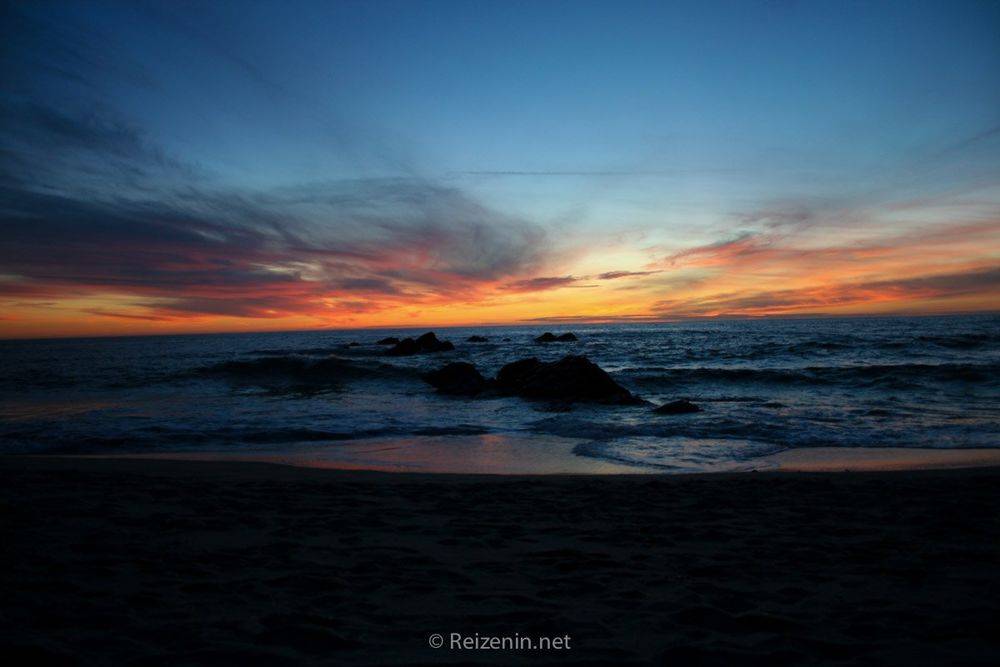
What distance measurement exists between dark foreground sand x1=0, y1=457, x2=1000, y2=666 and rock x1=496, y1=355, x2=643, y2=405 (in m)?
9.37

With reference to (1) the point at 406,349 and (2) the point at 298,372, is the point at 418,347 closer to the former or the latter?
(1) the point at 406,349

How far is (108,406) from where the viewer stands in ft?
52.6

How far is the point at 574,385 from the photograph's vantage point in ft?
54.0

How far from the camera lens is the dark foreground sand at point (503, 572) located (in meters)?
2.82

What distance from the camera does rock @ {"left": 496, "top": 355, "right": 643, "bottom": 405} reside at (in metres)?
16.1

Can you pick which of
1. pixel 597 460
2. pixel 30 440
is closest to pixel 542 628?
pixel 597 460

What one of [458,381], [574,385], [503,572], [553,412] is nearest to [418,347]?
[458,381]

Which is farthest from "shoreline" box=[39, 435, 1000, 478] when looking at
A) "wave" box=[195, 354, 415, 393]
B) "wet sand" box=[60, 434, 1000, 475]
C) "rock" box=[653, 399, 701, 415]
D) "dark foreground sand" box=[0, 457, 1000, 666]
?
"wave" box=[195, 354, 415, 393]

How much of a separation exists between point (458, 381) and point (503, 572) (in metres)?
16.4

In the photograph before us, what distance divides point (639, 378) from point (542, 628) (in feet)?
67.5

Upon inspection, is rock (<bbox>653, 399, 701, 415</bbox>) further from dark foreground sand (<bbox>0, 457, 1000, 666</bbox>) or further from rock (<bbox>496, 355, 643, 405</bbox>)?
dark foreground sand (<bbox>0, 457, 1000, 666</bbox>)

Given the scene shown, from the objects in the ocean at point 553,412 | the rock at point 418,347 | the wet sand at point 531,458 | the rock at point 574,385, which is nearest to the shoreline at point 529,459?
the wet sand at point 531,458

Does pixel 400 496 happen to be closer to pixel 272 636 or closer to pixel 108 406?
pixel 272 636

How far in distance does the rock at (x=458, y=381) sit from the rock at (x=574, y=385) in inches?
76.6
